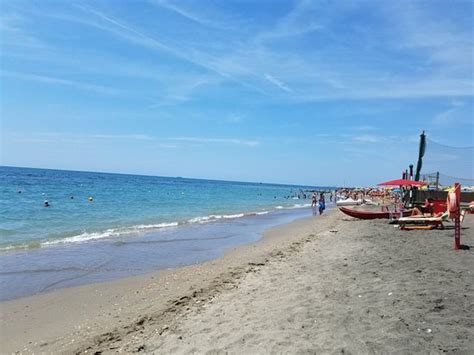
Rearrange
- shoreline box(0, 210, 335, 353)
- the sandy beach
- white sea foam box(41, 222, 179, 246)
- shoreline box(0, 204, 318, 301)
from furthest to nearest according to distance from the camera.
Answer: white sea foam box(41, 222, 179, 246) < shoreline box(0, 204, 318, 301) < shoreline box(0, 210, 335, 353) < the sandy beach

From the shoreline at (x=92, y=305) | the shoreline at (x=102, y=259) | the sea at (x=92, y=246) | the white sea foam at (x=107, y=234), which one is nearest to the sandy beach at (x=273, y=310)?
the shoreline at (x=92, y=305)

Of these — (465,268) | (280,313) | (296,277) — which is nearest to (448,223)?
(465,268)

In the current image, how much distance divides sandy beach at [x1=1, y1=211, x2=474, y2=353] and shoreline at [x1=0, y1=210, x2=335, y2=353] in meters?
0.02

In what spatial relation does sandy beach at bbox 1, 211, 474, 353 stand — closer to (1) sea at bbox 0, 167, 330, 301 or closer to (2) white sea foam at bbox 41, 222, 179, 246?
(1) sea at bbox 0, 167, 330, 301

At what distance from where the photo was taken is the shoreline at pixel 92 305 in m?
6.04

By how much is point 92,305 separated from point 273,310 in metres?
3.63

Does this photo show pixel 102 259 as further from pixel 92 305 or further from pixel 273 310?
pixel 273 310

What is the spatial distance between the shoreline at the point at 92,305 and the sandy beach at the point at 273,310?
0.02 meters

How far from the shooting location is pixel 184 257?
12.8 metres

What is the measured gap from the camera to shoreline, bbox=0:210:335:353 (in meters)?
6.04

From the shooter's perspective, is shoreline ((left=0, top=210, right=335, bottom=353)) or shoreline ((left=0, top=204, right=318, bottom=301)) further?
shoreline ((left=0, top=204, right=318, bottom=301))

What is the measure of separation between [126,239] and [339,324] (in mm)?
12361

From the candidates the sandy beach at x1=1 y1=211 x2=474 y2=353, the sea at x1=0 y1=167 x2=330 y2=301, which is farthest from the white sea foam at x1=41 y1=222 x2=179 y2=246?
the sandy beach at x1=1 y1=211 x2=474 y2=353

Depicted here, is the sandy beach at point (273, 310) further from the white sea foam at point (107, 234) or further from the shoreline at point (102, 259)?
the white sea foam at point (107, 234)
